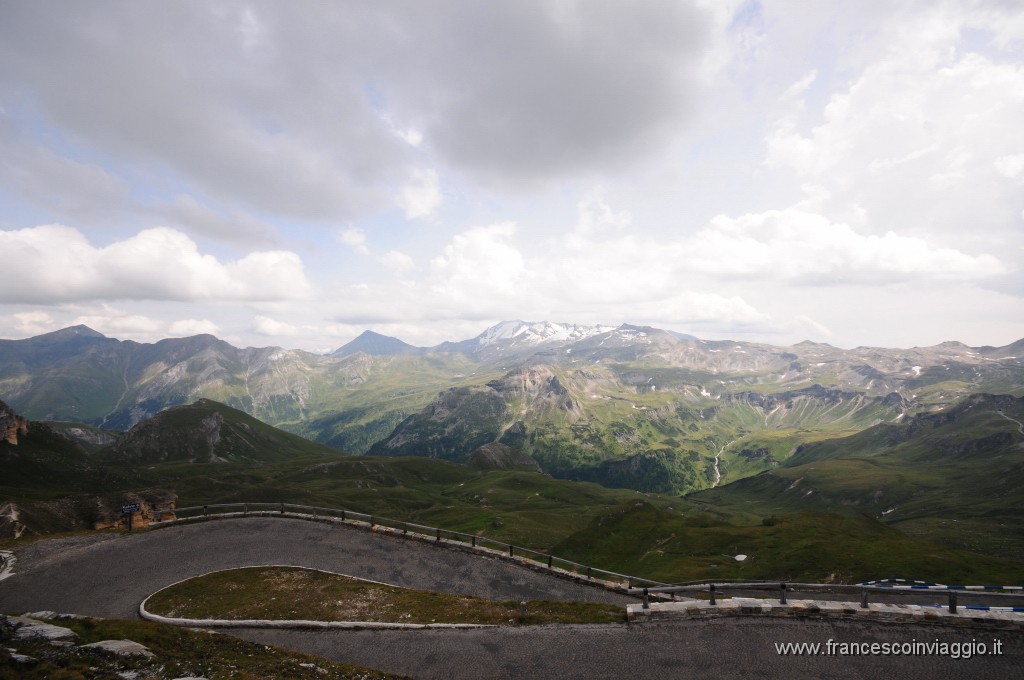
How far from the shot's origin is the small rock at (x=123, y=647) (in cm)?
1895

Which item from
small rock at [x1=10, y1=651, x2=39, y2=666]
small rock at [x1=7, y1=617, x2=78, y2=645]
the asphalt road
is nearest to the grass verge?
the asphalt road

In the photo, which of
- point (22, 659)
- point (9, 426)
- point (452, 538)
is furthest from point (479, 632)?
point (9, 426)

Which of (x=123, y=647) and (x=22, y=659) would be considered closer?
(x=22, y=659)

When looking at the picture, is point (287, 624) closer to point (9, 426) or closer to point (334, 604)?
point (334, 604)

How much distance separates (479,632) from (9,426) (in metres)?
230

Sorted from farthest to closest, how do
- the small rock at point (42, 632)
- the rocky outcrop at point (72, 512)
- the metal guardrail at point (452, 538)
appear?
the rocky outcrop at point (72, 512) < the metal guardrail at point (452, 538) < the small rock at point (42, 632)

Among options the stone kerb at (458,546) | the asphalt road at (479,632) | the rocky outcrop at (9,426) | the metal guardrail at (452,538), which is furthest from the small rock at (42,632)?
the rocky outcrop at (9,426)

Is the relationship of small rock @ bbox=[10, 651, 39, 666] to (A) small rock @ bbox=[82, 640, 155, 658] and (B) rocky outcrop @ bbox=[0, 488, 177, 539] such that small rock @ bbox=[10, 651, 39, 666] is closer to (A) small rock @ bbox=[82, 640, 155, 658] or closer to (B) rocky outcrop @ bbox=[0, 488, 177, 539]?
(A) small rock @ bbox=[82, 640, 155, 658]

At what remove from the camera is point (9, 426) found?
167 meters

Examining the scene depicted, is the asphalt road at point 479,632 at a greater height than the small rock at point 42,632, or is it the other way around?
the small rock at point 42,632

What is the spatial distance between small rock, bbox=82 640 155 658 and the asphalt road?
6.52m

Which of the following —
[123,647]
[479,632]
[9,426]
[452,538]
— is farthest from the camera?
[9,426]

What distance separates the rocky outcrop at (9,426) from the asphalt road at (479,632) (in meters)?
186

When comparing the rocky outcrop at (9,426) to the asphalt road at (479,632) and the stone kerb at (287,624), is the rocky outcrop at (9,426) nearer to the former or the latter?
the asphalt road at (479,632)
